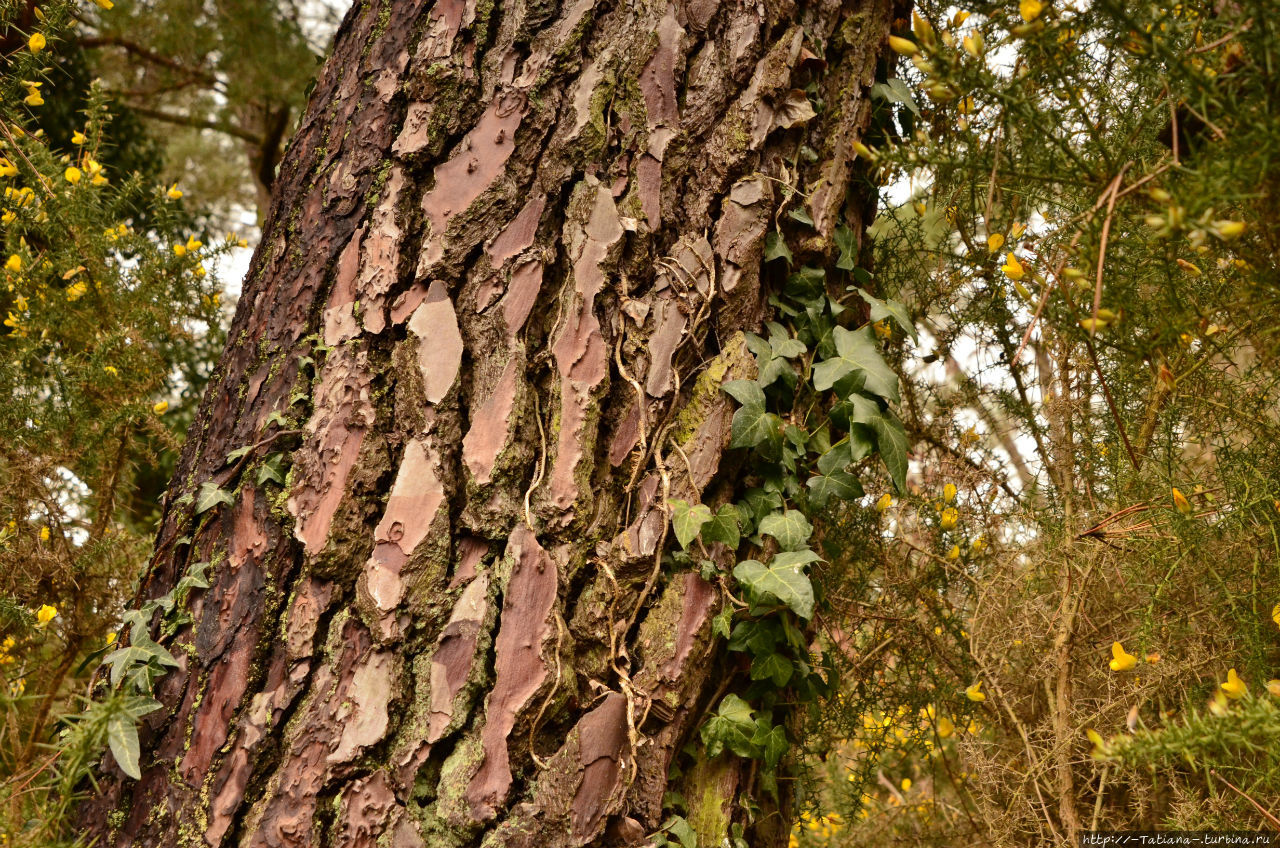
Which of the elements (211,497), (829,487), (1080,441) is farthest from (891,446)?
(211,497)

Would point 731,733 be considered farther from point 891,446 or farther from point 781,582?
point 891,446

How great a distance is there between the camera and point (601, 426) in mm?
1387

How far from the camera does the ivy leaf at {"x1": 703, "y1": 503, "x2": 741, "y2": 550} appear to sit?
53.5 inches

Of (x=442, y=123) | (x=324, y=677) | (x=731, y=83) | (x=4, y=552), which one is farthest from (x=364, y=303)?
(x=4, y=552)

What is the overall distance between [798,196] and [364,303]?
820mm

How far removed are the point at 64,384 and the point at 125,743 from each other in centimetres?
157

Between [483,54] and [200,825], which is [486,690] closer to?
[200,825]

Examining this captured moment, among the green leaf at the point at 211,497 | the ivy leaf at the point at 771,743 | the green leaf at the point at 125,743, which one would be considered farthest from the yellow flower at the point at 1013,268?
the green leaf at the point at 125,743

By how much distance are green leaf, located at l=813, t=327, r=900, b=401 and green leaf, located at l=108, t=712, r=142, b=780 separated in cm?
122

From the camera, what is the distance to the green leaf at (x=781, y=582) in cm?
130

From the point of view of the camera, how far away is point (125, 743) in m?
1.21

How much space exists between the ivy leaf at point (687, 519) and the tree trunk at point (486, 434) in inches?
1.0

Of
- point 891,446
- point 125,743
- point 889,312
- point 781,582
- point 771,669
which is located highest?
point 889,312

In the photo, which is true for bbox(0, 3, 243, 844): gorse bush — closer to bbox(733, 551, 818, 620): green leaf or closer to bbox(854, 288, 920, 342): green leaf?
bbox(733, 551, 818, 620): green leaf
